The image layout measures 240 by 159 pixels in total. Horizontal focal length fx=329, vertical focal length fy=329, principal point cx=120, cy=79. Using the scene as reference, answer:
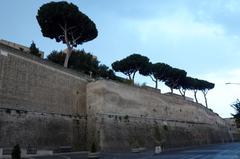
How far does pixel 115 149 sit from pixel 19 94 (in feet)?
30.5

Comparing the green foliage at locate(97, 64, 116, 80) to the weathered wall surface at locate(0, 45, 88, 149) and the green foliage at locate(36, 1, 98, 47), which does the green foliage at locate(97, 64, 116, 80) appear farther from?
the weathered wall surface at locate(0, 45, 88, 149)

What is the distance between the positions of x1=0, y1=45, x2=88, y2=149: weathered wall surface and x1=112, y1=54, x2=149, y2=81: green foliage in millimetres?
15245

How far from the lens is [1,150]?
1884 cm

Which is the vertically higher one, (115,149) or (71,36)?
(71,36)

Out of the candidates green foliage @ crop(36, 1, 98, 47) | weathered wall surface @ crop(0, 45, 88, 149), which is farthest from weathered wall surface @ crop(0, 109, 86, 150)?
green foliage @ crop(36, 1, 98, 47)

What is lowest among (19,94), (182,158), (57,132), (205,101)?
(182,158)

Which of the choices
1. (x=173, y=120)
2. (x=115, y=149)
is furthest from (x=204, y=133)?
(x=115, y=149)

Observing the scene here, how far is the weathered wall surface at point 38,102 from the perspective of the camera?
20625mm

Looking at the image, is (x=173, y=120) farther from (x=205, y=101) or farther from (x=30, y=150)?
(x=205, y=101)

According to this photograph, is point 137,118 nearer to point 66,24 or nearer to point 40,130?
point 66,24

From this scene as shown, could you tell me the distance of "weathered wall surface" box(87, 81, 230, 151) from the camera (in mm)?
27391

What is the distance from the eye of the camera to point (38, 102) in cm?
2302

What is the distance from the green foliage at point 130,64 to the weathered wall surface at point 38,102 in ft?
50.0

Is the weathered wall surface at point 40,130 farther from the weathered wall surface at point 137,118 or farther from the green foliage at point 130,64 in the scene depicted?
the green foliage at point 130,64
